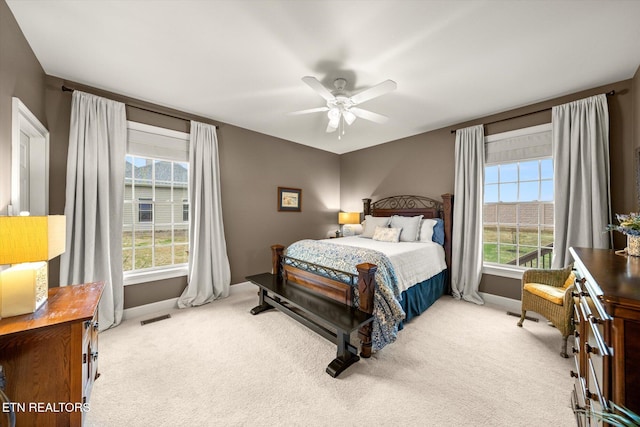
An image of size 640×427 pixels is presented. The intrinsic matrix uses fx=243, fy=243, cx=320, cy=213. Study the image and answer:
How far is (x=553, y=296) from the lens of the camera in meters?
2.37

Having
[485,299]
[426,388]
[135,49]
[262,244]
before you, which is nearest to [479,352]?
[426,388]

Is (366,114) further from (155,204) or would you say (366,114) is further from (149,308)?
(149,308)

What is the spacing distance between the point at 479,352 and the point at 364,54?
3.01 meters

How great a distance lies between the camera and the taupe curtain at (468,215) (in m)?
3.62

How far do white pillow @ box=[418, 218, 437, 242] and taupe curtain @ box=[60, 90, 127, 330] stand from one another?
4207 mm

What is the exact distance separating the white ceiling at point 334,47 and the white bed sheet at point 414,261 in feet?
6.34

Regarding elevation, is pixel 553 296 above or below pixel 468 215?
below

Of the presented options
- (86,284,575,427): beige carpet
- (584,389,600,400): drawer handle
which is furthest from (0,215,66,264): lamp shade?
(584,389,600,400): drawer handle

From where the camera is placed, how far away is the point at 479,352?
7.67ft

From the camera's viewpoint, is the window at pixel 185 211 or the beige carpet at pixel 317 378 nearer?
the beige carpet at pixel 317 378

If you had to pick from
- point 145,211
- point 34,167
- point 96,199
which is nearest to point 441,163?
point 145,211

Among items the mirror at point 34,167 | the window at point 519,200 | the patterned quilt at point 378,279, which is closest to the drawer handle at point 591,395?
the patterned quilt at point 378,279

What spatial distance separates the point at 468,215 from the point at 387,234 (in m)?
1.23

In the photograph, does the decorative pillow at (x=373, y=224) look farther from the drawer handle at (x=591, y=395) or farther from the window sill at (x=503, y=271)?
the drawer handle at (x=591, y=395)
